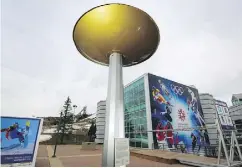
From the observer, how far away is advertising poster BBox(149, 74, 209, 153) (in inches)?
691

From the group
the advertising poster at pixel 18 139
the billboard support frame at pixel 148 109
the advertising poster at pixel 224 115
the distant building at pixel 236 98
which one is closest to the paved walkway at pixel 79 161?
the advertising poster at pixel 18 139

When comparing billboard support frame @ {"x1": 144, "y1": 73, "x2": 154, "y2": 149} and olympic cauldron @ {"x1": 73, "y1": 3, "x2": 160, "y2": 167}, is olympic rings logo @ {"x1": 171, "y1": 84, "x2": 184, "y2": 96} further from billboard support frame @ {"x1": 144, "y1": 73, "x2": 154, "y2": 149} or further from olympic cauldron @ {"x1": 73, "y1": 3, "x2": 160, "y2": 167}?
olympic cauldron @ {"x1": 73, "y1": 3, "x2": 160, "y2": 167}

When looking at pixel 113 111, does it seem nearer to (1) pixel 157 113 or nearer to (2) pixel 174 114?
(1) pixel 157 113

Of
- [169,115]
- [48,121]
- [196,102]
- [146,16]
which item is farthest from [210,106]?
[48,121]

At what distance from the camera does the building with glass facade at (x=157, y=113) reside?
17.2 metres

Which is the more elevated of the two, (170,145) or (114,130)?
(114,130)

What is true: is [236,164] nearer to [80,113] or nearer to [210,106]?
[210,106]

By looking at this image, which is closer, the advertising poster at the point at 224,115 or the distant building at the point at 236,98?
the advertising poster at the point at 224,115

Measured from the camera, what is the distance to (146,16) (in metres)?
2.79

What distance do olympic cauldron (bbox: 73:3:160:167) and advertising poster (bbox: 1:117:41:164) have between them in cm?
206

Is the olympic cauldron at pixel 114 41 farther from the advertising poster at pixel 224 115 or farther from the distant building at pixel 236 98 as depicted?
the distant building at pixel 236 98

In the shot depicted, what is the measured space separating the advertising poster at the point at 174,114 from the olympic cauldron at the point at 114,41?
49.4 feet

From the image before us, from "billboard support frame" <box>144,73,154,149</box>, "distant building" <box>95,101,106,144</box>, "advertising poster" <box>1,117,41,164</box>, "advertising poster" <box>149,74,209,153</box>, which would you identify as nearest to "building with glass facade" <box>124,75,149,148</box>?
"billboard support frame" <box>144,73,154,149</box>

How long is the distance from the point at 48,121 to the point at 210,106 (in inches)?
1481
